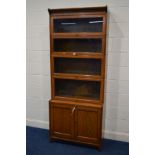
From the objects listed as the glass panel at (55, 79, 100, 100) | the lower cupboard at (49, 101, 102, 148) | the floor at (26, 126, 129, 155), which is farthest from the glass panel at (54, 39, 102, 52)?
the floor at (26, 126, 129, 155)

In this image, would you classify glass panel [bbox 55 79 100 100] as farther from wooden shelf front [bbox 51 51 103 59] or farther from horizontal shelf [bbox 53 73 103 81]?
wooden shelf front [bbox 51 51 103 59]

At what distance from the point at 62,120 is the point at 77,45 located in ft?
3.88

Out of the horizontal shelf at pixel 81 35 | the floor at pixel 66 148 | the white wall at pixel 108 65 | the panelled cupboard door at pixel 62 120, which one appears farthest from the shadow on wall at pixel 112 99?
the panelled cupboard door at pixel 62 120

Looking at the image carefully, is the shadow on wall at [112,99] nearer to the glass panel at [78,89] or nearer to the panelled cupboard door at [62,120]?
the glass panel at [78,89]

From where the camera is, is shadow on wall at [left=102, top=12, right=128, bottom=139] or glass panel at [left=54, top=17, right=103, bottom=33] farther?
shadow on wall at [left=102, top=12, right=128, bottom=139]

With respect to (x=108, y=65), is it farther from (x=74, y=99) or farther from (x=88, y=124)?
(x=88, y=124)

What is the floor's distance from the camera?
2645mm

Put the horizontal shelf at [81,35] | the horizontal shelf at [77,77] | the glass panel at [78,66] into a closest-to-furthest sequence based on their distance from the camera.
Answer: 1. the horizontal shelf at [81,35]
2. the horizontal shelf at [77,77]
3. the glass panel at [78,66]

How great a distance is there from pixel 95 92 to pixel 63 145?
3.20 ft

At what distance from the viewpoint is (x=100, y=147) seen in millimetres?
2678

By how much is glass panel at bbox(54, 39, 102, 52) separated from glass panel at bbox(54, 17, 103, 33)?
0.16 metres

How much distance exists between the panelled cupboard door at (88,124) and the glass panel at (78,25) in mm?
1160

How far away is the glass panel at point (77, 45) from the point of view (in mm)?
2678
